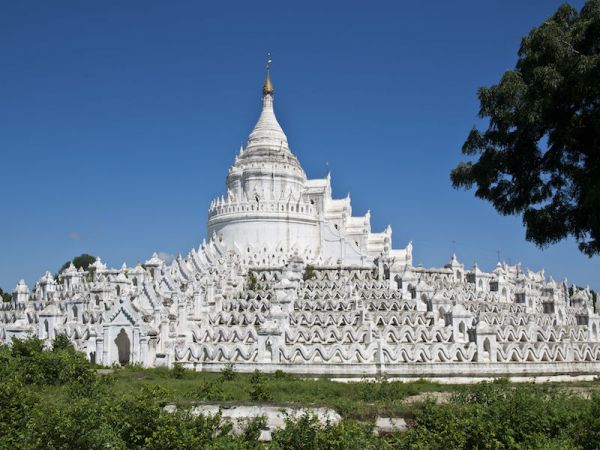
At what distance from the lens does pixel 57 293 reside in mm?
47094

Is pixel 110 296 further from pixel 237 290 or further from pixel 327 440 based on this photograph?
pixel 327 440

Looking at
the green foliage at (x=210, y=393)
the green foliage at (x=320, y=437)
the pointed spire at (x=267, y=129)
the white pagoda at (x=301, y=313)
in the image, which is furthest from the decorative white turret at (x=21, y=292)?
the green foliage at (x=320, y=437)

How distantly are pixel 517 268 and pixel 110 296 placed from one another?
42.3 metres

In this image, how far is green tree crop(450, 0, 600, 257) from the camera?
1908 centimetres

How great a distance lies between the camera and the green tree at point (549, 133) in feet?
62.6

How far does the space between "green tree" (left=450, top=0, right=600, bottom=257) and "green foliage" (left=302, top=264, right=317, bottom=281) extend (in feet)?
74.1

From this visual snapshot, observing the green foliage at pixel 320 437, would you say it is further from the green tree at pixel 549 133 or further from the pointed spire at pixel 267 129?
the pointed spire at pixel 267 129

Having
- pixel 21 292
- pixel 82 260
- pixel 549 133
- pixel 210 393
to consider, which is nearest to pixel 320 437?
pixel 210 393

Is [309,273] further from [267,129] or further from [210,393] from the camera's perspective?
[210,393]

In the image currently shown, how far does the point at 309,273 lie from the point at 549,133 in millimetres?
26125

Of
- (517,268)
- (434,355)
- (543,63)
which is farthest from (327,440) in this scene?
(517,268)

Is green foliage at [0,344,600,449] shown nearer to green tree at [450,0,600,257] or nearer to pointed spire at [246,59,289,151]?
green tree at [450,0,600,257]

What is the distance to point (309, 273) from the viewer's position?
4488 cm

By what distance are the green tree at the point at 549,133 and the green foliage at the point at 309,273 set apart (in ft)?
74.1
